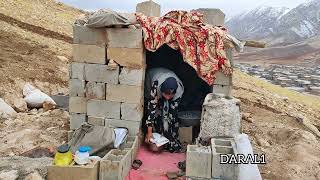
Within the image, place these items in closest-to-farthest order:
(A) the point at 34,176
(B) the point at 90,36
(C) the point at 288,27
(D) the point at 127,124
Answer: (A) the point at 34,176 < (B) the point at 90,36 < (D) the point at 127,124 < (C) the point at 288,27

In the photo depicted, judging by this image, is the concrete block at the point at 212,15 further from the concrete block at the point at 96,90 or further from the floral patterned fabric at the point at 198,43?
the concrete block at the point at 96,90

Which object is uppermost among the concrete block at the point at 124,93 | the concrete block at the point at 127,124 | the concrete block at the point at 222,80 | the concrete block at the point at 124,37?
the concrete block at the point at 124,37

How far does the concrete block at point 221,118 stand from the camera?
6.90m

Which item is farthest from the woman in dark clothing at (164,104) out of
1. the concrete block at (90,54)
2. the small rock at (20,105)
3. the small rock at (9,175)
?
the small rock at (20,105)

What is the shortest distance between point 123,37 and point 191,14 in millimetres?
1496

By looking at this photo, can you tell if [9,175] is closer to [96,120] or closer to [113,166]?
[113,166]

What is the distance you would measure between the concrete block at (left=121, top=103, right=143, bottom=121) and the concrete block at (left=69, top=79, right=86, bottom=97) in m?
0.78

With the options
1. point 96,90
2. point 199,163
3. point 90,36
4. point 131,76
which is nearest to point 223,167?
point 199,163

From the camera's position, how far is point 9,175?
562cm

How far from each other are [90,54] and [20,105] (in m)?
3.32

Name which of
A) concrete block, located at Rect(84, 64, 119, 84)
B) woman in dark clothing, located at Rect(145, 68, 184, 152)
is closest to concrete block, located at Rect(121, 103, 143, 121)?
woman in dark clothing, located at Rect(145, 68, 184, 152)

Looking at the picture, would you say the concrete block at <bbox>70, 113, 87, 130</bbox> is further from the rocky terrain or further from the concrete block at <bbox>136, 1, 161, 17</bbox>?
the concrete block at <bbox>136, 1, 161, 17</bbox>

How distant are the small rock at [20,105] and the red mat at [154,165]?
3.34 metres

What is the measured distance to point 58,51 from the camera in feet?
50.1
